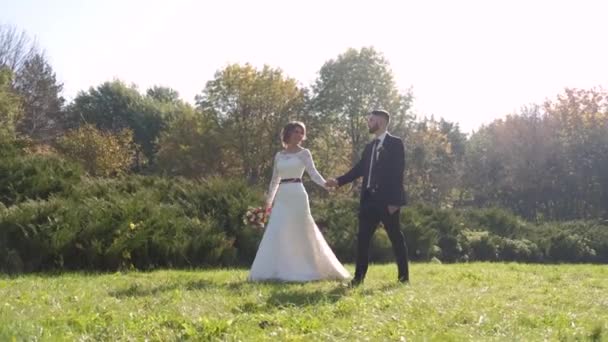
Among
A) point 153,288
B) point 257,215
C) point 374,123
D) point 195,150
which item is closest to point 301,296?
point 153,288

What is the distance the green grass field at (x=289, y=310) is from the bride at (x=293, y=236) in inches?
17.8

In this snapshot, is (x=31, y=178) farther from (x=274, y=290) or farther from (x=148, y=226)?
(x=274, y=290)

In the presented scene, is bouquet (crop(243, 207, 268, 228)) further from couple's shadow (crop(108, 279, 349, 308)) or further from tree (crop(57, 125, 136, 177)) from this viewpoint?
tree (crop(57, 125, 136, 177))

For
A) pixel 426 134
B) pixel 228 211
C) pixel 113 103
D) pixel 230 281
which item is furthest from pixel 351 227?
pixel 113 103

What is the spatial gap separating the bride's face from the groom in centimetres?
113

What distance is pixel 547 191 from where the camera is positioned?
1591 inches

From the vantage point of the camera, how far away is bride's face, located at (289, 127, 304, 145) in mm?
8719

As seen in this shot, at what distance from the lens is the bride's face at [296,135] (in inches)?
343

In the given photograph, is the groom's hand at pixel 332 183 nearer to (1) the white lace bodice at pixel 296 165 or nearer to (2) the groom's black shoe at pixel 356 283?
(1) the white lace bodice at pixel 296 165

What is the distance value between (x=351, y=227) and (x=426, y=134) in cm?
3506

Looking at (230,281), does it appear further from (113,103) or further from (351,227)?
(113,103)

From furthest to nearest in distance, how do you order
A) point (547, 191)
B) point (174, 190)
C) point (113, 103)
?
point (113, 103), point (547, 191), point (174, 190)

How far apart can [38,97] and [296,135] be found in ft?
157

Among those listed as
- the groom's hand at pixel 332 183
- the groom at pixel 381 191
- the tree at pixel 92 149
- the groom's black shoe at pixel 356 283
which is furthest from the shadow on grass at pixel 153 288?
the tree at pixel 92 149
